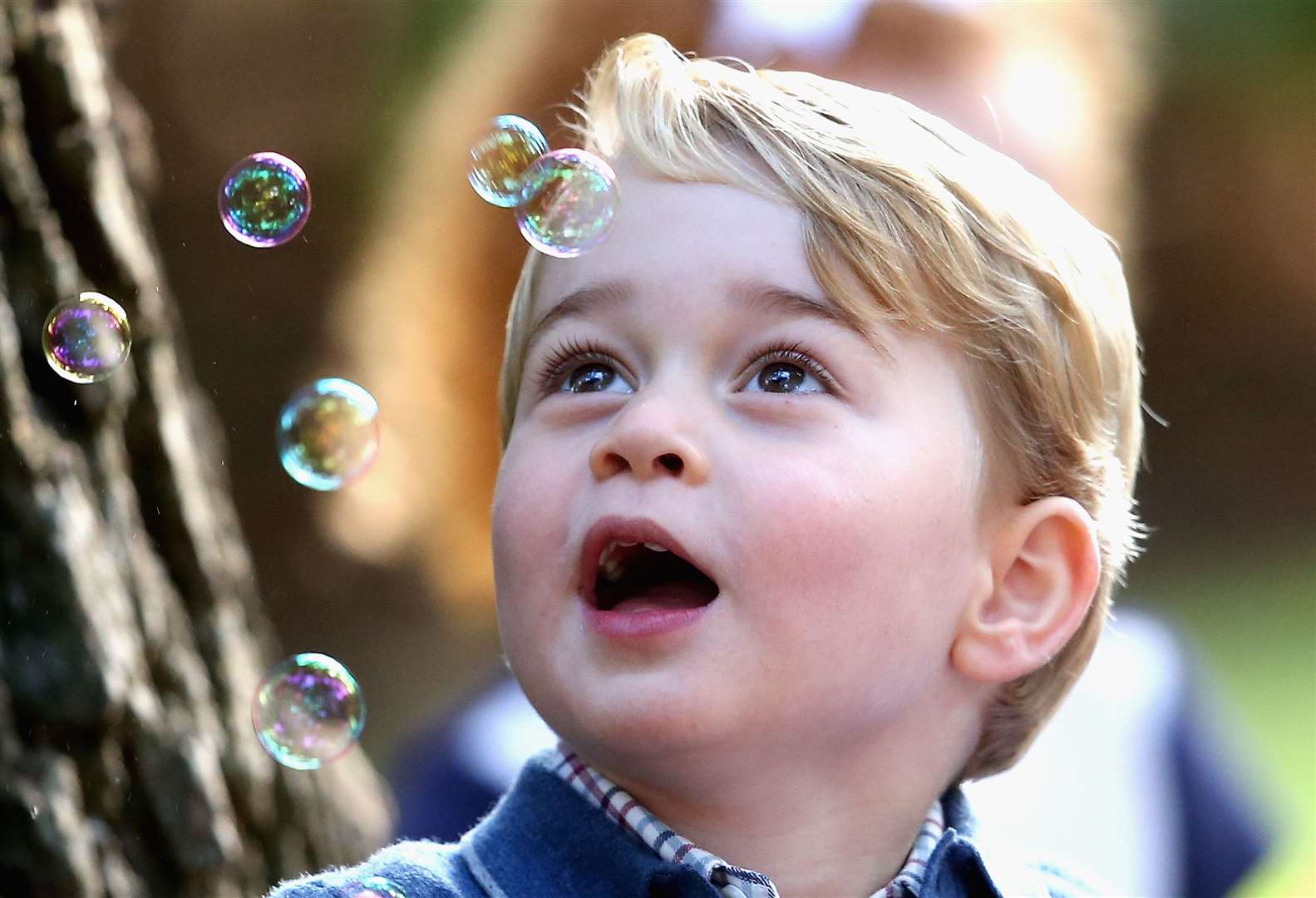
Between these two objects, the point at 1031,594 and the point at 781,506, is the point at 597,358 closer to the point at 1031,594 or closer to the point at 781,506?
the point at 781,506

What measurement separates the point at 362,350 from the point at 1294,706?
2362mm

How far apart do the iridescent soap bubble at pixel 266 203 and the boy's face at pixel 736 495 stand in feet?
1.45

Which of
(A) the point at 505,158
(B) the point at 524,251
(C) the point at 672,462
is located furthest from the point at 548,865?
(B) the point at 524,251

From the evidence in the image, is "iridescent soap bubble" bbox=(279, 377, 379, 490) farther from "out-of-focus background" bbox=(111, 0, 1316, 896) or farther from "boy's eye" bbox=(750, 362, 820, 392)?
"out-of-focus background" bbox=(111, 0, 1316, 896)

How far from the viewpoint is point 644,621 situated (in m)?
1.07

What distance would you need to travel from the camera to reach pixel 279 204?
1.57m

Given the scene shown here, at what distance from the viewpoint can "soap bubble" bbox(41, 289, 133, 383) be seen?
4.93ft

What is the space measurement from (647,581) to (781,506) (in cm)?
12

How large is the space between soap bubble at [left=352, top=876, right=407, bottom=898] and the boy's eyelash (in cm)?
41

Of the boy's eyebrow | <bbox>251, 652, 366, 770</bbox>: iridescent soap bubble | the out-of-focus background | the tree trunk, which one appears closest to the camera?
the boy's eyebrow

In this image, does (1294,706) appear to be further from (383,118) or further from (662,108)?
(662,108)

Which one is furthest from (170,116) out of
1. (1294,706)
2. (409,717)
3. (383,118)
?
(1294,706)

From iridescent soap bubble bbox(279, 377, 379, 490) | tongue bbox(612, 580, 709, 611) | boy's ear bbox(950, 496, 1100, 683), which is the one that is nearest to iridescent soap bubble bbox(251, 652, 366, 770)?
iridescent soap bubble bbox(279, 377, 379, 490)

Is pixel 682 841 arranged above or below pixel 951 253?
below
